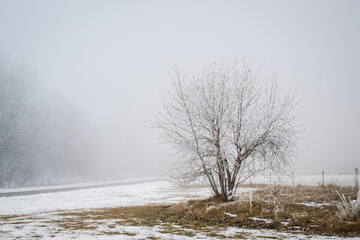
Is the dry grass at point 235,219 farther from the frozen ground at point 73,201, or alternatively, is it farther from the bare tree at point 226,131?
the frozen ground at point 73,201

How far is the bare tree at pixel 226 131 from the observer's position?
1162 cm

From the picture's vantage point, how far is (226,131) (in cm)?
1193

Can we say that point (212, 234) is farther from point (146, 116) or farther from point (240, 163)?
point (146, 116)

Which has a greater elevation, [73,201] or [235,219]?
[235,219]


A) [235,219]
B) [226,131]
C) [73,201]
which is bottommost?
[73,201]

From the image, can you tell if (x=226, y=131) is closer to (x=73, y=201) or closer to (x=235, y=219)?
(x=235, y=219)

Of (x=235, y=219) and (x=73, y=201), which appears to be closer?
(x=235, y=219)

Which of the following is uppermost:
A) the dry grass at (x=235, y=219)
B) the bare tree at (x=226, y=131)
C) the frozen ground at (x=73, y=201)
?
the bare tree at (x=226, y=131)

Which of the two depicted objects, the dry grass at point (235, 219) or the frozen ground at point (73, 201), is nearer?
the dry grass at point (235, 219)

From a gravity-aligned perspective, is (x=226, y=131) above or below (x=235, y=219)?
above

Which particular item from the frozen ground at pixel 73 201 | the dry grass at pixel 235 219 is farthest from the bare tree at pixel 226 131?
the frozen ground at pixel 73 201

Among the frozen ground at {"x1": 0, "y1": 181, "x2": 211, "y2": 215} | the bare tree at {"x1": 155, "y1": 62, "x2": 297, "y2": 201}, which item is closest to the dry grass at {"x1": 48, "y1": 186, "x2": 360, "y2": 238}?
the bare tree at {"x1": 155, "y1": 62, "x2": 297, "y2": 201}

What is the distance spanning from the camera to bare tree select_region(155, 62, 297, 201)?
38.1 ft

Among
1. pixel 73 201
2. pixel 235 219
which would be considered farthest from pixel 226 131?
pixel 73 201
